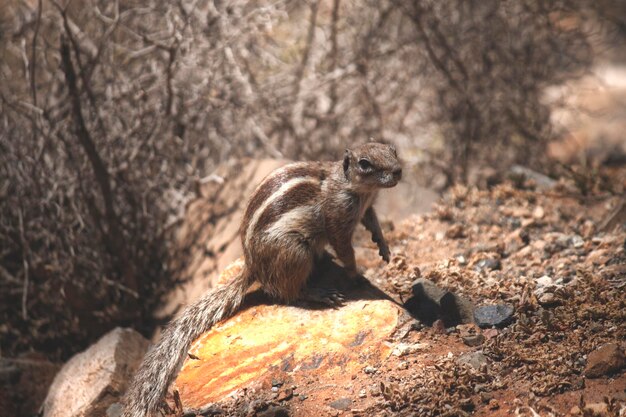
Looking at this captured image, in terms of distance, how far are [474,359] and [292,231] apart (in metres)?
1.51

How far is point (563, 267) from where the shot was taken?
5410 millimetres

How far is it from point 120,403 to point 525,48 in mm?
6120

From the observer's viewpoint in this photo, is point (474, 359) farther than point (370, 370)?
No

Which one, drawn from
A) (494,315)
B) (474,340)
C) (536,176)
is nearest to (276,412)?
(474,340)

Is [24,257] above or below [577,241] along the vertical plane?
above

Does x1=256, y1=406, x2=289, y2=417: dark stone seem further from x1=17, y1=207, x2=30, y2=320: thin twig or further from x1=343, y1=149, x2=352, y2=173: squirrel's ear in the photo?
x1=17, y1=207, x2=30, y2=320: thin twig

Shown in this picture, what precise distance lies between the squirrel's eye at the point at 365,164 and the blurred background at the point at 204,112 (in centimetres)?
235

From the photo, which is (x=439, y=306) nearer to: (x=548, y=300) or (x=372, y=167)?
(x=548, y=300)

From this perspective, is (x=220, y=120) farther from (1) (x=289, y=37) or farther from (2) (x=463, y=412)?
(2) (x=463, y=412)

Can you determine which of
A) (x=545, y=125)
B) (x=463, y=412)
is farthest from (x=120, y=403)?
(x=545, y=125)

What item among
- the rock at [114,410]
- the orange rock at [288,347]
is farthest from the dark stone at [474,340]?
the rock at [114,410]

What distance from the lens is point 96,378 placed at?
5582mm

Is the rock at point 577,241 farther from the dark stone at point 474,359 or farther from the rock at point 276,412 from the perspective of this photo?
the rock at point 276,412

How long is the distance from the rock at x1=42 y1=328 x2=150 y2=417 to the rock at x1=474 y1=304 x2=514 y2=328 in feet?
9.19
